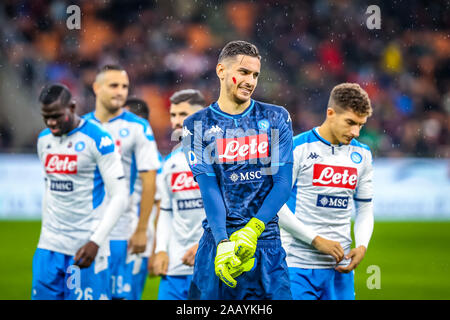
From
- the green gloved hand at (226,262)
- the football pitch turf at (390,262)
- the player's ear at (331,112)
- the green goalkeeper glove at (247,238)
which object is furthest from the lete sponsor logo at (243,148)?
the football pitch turf at (390,262)

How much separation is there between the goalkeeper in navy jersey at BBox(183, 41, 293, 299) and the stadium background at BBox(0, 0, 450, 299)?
893cm

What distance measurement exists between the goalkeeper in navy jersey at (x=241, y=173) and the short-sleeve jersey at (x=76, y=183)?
5.41 feet

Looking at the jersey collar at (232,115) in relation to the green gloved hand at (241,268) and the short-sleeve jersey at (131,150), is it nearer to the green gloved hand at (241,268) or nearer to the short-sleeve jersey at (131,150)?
the green gloved hand at (241,268)

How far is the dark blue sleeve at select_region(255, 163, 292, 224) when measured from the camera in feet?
11.5

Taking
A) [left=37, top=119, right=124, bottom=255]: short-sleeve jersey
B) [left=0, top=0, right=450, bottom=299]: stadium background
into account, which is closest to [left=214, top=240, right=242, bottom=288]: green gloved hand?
[left=37, top=119, right=124, bottom=255]: short-sleeve jersey

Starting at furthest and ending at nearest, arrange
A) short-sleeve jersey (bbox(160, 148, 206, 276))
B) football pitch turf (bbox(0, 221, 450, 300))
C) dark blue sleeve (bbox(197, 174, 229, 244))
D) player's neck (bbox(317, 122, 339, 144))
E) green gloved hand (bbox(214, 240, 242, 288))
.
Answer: football pitch turf (bbox(0, 221, 450, 300)) → short-sleeve jersey (bbox(160, 148, 206, 276)) → player's neck (bbox(317, 122, 339, 144)) → dark blue sleeve (bbox(197, 174, 229, 244)) → green gloved hand (bbox(214, 240, 242, 288))

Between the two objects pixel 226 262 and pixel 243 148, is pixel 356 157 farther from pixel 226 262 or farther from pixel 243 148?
pixel 226 262

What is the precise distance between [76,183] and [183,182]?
813 millimetres

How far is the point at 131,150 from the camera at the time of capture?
20.6ft

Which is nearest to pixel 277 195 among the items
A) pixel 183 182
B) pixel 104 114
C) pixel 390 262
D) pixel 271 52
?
pixel 183 182

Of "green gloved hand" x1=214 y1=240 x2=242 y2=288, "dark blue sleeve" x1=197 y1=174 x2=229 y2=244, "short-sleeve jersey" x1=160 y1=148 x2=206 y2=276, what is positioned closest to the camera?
"green gloved hand" x1=214 y1=240 x2=242 y2=288

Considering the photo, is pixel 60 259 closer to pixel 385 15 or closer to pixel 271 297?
pixel 271 297

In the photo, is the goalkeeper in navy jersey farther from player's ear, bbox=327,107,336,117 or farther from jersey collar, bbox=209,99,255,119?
player's ear, bbox=327,107,336,117

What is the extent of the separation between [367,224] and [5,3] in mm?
13697
